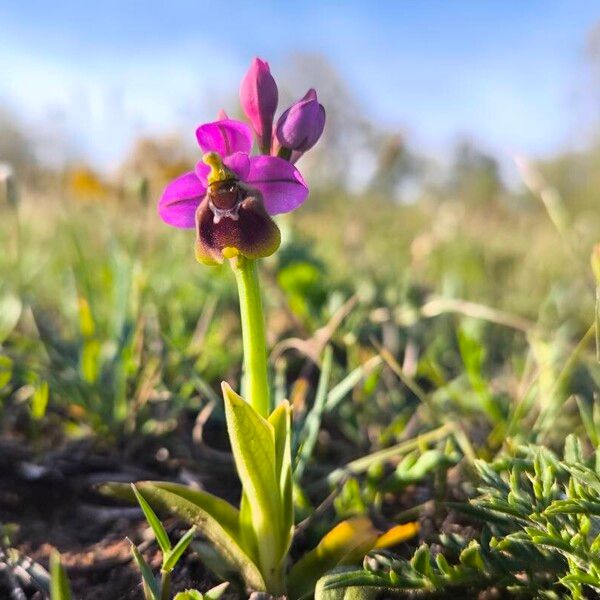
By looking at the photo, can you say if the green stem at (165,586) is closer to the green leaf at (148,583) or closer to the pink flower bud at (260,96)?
the green leaf at (148,583)

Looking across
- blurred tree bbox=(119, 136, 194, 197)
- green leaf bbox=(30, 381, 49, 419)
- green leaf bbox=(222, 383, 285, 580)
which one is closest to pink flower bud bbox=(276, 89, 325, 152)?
green leaf bbox=(222, 383, 285, 580)

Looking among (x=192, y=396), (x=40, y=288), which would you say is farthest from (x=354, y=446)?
(x=40, y=288)

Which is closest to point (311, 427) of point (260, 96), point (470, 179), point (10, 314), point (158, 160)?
point (260, 96)

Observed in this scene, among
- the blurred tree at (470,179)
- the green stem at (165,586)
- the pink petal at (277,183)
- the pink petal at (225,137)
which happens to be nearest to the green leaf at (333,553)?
the green stem at (165,586)

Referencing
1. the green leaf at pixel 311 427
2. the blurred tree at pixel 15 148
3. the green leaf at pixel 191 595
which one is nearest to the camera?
the green leaf at pixel 191 595

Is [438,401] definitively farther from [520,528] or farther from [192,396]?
[520,528]

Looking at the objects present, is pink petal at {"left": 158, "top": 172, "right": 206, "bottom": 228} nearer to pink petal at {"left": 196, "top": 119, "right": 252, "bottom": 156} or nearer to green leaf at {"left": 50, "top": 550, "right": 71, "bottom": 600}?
pink petal at {"left": 196, "top": 119, "right": 252, "bottom": 156}
